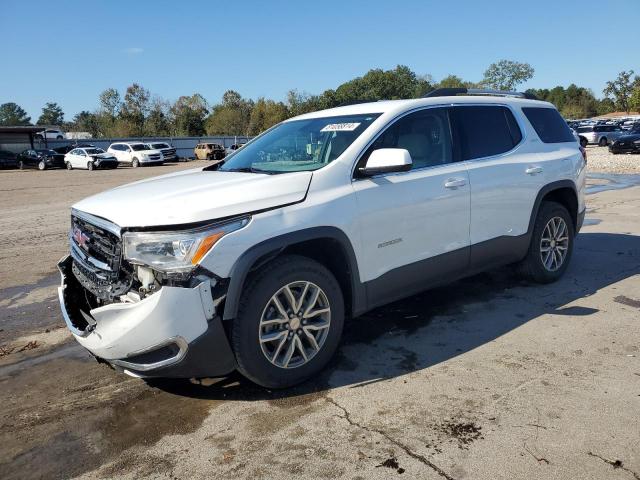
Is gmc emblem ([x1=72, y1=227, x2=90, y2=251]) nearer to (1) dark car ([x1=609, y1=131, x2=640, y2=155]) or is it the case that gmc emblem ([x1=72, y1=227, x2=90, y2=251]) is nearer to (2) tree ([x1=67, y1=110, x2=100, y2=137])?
(1) dark car ([x1=609, y1=131, x2=640, y2=155])

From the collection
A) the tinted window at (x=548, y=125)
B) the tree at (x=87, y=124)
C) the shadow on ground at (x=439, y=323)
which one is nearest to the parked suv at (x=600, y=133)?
the shadow on ground at (x=439, y=323)

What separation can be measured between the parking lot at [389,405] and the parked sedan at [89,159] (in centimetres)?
3418

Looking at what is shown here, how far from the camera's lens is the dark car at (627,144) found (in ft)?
92.5

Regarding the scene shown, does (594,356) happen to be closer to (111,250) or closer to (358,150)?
(358,150)

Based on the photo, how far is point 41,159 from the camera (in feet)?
131

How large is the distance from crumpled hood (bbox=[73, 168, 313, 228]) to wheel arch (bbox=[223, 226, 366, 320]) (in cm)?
24

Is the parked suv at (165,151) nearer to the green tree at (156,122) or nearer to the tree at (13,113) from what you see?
the green tree at (156,122)

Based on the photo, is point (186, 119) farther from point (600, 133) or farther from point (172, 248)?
point (172, 248)

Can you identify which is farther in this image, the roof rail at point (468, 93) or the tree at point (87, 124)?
the tree at point (87, 124)

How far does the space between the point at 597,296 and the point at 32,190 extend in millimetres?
20918

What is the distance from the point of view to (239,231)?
10.3 feet

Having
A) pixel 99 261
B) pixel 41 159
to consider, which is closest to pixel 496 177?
pixel 99 261

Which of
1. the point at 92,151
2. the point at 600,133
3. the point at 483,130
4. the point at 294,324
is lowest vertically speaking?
the point at 294,324

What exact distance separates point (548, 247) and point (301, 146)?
113 inches
